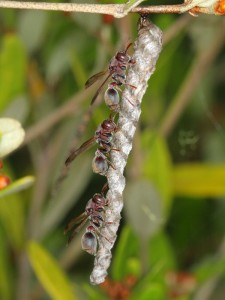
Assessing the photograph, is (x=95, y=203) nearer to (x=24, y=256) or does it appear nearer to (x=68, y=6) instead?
(x=68, y=6)

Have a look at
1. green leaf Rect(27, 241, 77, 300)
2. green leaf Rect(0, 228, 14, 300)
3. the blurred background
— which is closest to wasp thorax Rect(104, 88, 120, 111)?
the blurred background

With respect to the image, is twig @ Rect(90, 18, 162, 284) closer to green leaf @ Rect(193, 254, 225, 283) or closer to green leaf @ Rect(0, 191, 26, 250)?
green leaf @ Rect(193, 254, 225, 283)

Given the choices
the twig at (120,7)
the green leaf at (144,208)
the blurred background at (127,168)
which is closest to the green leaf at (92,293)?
the blurred background at (127,168)

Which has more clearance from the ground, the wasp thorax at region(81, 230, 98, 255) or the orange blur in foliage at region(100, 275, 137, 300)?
the wasp thorax at region(81, 230, 98, 255)

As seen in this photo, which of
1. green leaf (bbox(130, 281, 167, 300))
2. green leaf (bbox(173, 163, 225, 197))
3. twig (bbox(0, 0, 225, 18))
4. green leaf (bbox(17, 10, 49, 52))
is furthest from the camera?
green leaf (bbox(17, 10, 49, 52))

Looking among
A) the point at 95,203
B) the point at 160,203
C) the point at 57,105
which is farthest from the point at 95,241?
the point at 57,105
